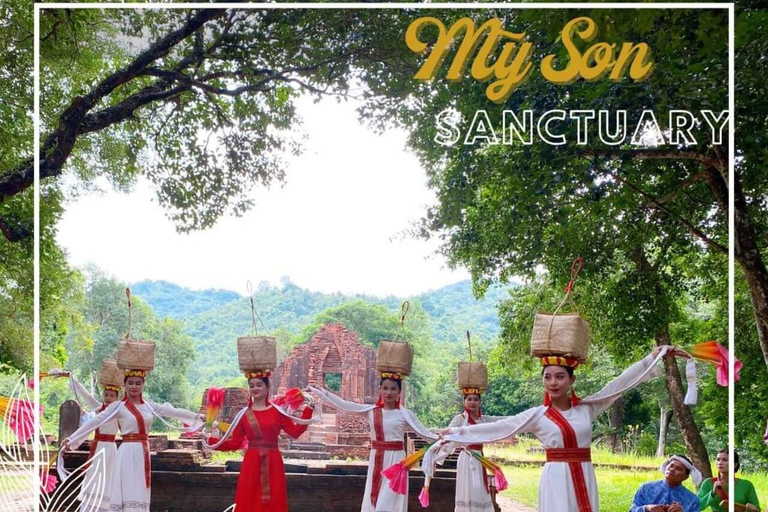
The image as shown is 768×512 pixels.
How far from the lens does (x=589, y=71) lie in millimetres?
5906

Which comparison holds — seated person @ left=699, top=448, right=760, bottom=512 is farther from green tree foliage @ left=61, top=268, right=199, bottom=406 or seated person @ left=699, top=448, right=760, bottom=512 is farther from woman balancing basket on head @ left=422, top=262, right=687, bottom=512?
green tree foliage @ left=61, top=268, right=199, bottom=406

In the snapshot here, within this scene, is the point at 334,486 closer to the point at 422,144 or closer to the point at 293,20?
the point at 422,144

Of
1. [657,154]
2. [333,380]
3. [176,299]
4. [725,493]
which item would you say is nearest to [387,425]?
[725,493]

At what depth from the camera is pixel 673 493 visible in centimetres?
421

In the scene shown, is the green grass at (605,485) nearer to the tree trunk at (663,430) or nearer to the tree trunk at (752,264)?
the tree trunk at (663,430)

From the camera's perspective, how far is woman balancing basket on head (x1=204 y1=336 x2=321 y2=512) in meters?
5.18

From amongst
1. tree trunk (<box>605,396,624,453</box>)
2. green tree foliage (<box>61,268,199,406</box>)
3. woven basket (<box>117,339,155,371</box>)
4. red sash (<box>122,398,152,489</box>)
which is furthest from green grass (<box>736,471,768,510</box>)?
green tree foliage (<box>61,268,199,406</box>)

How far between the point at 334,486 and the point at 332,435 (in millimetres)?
6211

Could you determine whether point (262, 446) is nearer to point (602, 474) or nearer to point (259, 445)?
point (259, 445)

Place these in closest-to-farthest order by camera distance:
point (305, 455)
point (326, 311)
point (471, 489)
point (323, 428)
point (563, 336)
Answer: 1. point (563, 336)
2. point (471, 489)
3. point (305, 455)
4. point (323, 428)
5. point (326, 311)

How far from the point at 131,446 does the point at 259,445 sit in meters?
0.85

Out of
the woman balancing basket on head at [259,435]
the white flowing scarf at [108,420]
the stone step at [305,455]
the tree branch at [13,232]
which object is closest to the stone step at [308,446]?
the stone step at [305,455]

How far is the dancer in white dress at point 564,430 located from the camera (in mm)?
4152

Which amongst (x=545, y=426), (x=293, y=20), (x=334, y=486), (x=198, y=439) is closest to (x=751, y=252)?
(x=545, y=426)
